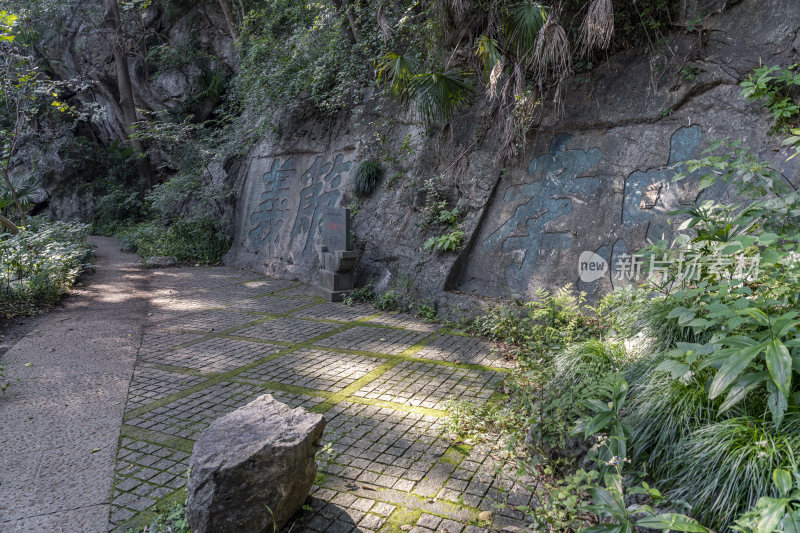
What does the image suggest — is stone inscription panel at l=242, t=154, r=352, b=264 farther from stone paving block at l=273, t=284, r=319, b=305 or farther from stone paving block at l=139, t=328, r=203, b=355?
stone paving block at l=139, t=328, r=203, b=355

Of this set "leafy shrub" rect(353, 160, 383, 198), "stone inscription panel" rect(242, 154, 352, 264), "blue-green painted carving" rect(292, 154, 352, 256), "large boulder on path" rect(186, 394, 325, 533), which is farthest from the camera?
"stone inscription panel" rect(242, 154, 352, 264)

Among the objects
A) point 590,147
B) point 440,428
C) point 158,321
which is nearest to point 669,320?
point 440,428

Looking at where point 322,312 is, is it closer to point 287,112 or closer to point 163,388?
point 163,388

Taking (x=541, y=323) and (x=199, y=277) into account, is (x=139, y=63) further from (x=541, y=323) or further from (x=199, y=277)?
(x=541, y=323)

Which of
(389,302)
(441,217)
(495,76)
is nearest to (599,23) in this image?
(495,76)

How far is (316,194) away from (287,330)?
449 centimetres

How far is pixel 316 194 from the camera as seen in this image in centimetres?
1022

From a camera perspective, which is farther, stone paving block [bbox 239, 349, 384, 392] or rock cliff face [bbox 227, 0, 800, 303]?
rock cliff face [bbox 227, 0, 800, 303]

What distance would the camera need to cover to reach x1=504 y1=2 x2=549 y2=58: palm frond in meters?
6.04

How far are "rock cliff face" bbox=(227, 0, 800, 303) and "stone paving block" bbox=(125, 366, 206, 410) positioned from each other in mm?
3350

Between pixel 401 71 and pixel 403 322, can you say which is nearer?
pixel 403 322

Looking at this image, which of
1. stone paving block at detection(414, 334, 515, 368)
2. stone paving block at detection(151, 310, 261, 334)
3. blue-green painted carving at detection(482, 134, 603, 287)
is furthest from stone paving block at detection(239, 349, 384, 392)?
blue-green painted carving at detection(482, 134, 603, 287)

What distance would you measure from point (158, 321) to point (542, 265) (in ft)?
16.8
